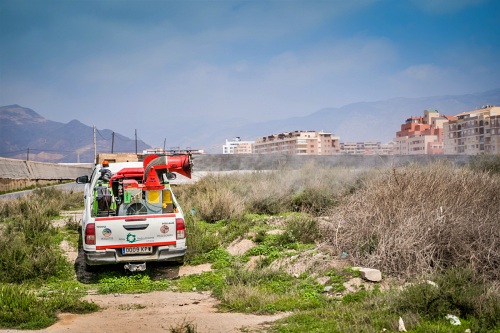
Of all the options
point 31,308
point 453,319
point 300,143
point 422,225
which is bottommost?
point 453,319

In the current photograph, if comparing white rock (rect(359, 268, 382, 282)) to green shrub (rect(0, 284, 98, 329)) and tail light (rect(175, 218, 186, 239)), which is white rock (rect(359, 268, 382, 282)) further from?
green shrub (rect(0, 284, 98, 329))

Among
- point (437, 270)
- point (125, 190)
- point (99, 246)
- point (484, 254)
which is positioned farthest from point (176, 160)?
point (484, 254)

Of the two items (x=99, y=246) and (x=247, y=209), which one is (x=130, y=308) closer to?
(x=99, y=246)

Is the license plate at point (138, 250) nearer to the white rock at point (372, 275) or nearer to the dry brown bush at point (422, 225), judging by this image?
the dry brown bush at point (422, 225)

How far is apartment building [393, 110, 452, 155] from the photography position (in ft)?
395

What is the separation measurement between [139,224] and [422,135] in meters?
128

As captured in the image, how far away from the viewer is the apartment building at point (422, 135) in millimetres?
120375

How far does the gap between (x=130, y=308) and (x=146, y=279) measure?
1983mm

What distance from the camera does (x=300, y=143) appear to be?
12075 cm

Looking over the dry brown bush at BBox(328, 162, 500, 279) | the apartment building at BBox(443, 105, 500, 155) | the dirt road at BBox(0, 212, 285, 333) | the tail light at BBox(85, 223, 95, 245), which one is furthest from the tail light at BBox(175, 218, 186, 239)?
the apartment building at BBox(443, 105, 500, 155)

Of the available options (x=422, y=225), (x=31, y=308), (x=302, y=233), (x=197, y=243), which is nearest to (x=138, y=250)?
(x=197, y=243)

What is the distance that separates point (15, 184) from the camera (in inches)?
1144

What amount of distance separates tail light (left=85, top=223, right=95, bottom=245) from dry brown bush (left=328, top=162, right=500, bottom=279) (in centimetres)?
522

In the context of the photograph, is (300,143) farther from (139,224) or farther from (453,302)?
(453,302)
